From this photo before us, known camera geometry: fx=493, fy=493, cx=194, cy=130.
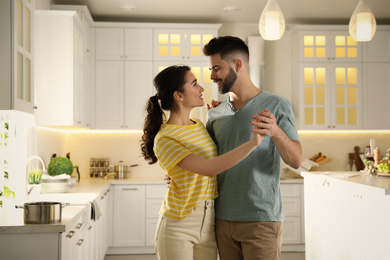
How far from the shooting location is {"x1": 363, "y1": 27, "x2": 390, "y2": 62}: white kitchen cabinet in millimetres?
6109

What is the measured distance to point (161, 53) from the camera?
599cm

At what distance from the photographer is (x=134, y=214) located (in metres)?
5.67

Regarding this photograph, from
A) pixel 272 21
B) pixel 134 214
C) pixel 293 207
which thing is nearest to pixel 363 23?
pixel 272 21

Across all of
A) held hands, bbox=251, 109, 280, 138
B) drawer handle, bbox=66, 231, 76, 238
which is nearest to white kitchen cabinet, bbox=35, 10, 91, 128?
drawer handle, bbox=66, 231, 76, 238

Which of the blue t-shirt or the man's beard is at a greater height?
the man's beard

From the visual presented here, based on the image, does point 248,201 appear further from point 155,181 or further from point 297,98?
point 297,98

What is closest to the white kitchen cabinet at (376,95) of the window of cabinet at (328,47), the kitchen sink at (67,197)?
the window of cabinet at (328,47)

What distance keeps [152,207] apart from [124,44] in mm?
1980

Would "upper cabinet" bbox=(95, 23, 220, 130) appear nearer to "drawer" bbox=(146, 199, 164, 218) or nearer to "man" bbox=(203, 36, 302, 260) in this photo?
"drawer" bbox=(146, 199, 164, 218)

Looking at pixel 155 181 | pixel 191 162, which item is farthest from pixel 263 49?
pixel 191 162

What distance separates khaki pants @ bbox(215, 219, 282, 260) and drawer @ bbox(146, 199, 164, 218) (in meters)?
3.49

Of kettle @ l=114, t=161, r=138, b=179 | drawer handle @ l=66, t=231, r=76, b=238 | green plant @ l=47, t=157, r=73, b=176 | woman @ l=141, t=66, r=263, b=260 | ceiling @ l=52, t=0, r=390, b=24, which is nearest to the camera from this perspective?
woman @ l=141, t=66, r=263, b=260

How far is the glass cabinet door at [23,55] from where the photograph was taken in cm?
252

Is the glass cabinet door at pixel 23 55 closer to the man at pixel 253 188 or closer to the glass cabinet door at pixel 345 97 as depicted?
the man at pixel 253 188
